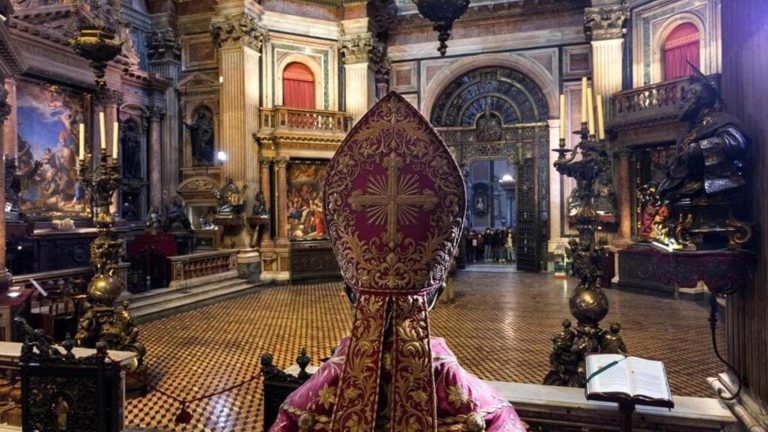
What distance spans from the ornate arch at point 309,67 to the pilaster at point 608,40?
25.8 feet

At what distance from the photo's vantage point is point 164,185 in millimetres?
15984

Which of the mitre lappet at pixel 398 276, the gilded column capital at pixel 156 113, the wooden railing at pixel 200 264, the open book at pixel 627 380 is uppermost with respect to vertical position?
the gilded column capital at pixel 156 113

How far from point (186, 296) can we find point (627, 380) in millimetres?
9730

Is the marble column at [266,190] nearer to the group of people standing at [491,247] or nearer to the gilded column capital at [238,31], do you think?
the gilded column capital at [238,31]

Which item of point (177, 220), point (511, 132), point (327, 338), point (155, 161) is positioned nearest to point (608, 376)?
point (327, 338)

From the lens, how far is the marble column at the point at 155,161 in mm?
15820

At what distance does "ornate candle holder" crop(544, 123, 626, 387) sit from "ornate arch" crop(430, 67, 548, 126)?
12.4m

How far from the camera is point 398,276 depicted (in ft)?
6.07

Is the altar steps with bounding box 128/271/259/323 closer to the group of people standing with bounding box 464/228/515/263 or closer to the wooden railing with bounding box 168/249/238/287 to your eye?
the wooden railing with bounding box 168/249/238/287

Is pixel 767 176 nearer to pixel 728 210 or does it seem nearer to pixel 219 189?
pixel 728 210

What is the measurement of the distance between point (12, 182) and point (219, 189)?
4.72 m

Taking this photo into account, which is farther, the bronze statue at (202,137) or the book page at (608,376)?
the bronze statue at (202,137)

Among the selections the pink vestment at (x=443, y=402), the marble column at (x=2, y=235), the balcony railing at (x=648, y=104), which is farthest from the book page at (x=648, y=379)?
the balcony railing at (x=648, y=104)

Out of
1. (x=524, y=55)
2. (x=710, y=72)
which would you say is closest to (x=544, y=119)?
(x=524, y=55)
